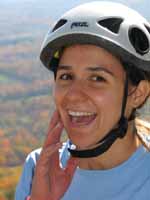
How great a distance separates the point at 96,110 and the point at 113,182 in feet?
→ 1.78

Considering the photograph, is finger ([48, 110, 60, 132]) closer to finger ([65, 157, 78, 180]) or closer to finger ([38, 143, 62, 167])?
finger ([38, 143, 62, 167])

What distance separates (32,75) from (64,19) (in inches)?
4866

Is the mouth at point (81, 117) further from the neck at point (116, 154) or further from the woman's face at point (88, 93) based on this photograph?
the neck at point (116, 154)

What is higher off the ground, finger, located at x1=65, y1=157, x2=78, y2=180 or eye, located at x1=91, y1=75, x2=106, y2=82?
eye, located at x1=91, y1=75, x2=106, y2=82

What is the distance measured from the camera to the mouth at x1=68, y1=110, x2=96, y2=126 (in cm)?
333

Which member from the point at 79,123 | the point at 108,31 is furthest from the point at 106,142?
the point at 108,31

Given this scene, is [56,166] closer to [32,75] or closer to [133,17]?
[133,17]

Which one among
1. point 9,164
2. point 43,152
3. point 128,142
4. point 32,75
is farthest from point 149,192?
point 32,75

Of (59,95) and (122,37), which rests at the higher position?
(122,37)

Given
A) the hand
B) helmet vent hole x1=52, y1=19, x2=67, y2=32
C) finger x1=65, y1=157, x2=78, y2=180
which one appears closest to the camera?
the hand

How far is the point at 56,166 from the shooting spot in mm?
3508

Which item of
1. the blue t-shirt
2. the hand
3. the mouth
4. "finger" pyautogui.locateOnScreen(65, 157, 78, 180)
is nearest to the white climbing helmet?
the mouth

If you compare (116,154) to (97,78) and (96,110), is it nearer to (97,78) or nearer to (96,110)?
(96,110)

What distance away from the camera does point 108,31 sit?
11.6ft
